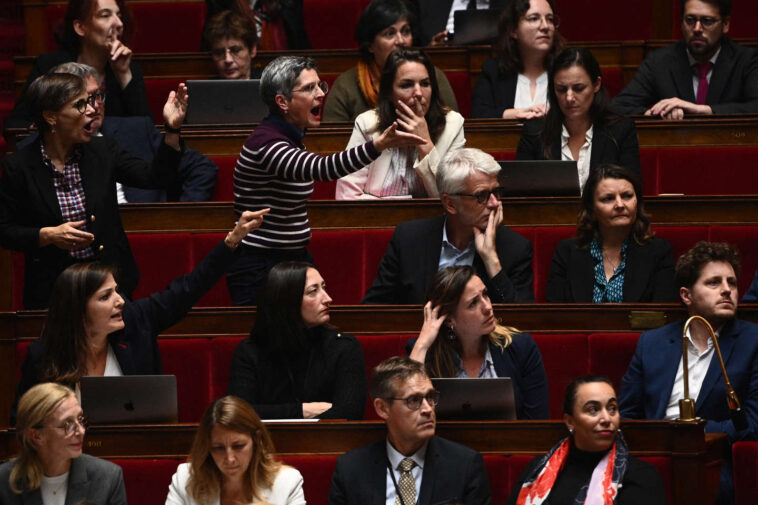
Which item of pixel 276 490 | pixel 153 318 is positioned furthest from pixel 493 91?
pixel 276 490

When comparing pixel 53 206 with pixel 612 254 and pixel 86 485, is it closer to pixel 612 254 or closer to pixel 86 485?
pixel 86 485

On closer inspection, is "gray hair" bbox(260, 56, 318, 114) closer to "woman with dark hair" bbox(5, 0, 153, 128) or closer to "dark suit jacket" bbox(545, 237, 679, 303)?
"dark suit jacket" bbox(545, 237, 679, 303)

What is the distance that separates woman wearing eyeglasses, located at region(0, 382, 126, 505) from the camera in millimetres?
1556

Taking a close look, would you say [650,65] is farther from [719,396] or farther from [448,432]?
[448,432]

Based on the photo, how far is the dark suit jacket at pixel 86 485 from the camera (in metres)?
1.56

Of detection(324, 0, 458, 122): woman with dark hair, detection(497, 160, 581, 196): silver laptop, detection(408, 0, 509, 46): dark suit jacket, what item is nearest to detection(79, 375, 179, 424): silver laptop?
detection(497, 160, 581, 196): silver laptop

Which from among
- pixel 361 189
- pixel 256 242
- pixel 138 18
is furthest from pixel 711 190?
pixel 138 18

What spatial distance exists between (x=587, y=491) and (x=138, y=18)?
2.02 metres

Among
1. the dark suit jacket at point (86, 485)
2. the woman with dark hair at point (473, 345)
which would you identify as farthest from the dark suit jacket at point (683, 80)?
the dark suit jacket at point (86, 485)

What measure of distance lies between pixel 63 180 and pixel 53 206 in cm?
4

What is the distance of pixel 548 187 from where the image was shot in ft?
7.14

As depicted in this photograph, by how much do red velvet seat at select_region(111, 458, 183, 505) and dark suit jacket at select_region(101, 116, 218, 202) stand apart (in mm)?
798

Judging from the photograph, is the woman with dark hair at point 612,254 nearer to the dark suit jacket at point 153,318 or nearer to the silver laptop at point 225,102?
the dark suit jacket at point 153,318

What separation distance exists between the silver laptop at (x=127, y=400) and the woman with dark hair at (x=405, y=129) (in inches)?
27.7
